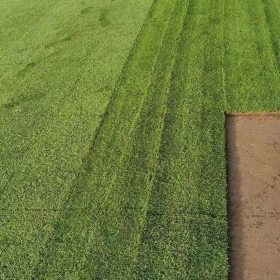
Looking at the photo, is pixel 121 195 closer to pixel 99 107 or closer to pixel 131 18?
pixel 99 107

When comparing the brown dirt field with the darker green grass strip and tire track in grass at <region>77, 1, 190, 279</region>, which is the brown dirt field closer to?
tire track in grass at <region>77, 1, 190, 279</region>

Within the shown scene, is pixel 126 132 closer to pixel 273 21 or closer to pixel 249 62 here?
pixel 249 62

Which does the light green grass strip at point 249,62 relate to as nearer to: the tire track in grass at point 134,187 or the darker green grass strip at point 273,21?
the darker green grass strip at point 273,21

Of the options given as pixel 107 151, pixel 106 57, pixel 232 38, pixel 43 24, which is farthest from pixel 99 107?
pixel 43 24

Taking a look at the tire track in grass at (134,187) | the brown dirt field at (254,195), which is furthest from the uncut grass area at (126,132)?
the brown dirt field at (254,195)

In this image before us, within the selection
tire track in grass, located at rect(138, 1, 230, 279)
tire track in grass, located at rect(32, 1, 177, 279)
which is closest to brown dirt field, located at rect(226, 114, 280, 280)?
tire track in grass, located at rect(138, 1, 230, 279)
